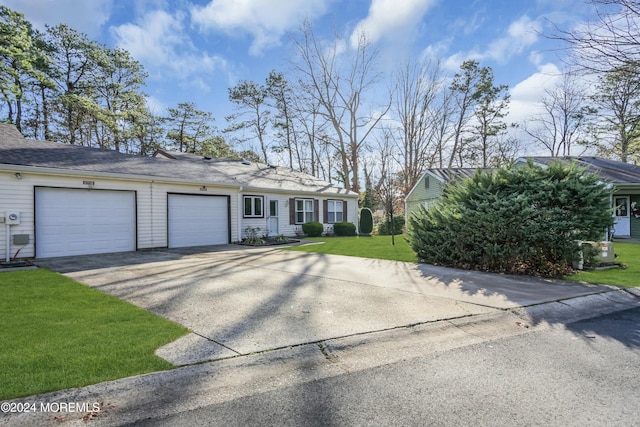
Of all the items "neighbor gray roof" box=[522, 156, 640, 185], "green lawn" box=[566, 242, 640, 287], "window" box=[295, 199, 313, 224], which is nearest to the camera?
"green lawn" box=[566, 242, 640, 287]

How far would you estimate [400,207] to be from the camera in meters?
33.3

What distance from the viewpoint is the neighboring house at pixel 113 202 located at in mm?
10180

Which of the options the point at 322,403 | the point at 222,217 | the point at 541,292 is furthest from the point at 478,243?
the point at 222,217

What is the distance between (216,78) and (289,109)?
1159 cm

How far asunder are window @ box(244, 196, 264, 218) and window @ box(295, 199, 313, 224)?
2.61 meters

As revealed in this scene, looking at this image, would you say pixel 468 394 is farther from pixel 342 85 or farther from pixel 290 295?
pixel 342 85

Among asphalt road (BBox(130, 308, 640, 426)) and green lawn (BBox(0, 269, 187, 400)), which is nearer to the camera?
asphalt road (BBox(130, 308, 640, 426))

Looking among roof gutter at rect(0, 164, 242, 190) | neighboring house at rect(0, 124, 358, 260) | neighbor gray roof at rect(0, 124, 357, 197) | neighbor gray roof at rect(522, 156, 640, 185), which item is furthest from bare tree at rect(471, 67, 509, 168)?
roof gutter at rect(0, 164, 242, 190)

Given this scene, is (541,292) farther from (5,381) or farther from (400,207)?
(400,207)

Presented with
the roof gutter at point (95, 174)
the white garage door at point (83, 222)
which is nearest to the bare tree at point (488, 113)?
the roof gutter at point (95, 174)

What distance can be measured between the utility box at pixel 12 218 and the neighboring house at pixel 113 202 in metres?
0.03

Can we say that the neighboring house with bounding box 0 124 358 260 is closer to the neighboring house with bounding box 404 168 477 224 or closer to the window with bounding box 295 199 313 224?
the window with bounding box 295 199 313 224

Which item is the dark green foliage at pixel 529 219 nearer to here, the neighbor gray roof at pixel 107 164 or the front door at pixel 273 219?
the neighbor gray roof at pixel 107 164

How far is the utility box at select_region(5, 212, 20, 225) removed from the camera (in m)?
9.71
